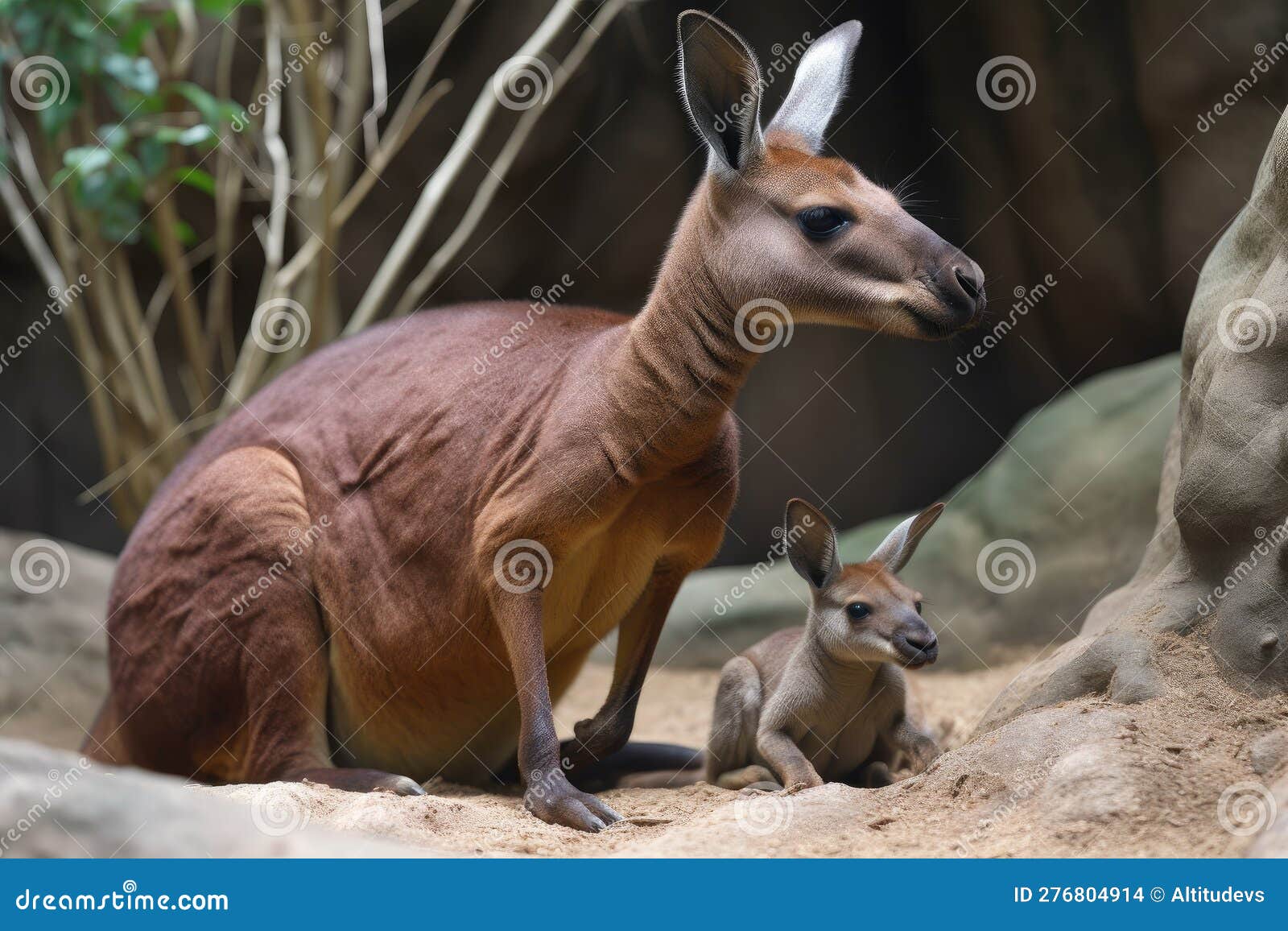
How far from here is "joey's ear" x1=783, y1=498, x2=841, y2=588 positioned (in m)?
4.64

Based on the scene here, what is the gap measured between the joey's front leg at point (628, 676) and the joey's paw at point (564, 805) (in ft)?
1.83

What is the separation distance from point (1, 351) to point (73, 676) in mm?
3102

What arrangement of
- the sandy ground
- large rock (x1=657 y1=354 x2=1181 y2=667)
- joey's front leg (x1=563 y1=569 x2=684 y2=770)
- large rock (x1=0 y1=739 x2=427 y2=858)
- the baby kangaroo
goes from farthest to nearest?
large rock (x1=657 y1=354 x2=1181 y2=667) → joey's front leg (x1=563 y1=569 x2=684 y2=770) → the baby kangaroo → the sandy ground → large rock (x1=0 y1=739 x2=427 y2=858)

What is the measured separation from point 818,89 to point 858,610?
184 centimetres

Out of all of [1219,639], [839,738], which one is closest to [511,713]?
[839,738]

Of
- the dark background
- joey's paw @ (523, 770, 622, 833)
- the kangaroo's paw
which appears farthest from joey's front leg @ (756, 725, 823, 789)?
the dark background

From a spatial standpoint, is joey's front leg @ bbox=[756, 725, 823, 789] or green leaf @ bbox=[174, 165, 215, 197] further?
green leaf @ bbox=[174, 165, 215, 197]

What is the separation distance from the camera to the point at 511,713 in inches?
203

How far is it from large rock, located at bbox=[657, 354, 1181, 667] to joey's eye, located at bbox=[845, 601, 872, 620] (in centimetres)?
271

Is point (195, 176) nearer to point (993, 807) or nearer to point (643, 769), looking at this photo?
point (643, 769)

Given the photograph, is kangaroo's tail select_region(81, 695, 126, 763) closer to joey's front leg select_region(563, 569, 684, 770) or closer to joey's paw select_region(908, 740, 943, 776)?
joey's front leg select_region(563, 569, 684, 770)

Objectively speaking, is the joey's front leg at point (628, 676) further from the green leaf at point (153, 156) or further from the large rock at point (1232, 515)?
the green leaf at point (153, 156)

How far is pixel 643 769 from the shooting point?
17.4 feet

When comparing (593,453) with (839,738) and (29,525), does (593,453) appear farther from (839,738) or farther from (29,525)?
(29,525)
